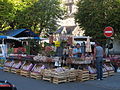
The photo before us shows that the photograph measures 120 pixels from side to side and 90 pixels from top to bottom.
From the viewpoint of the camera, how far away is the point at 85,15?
30000mm

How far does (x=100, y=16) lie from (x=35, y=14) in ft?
27.6

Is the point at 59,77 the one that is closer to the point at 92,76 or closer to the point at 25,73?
the point at 92,76

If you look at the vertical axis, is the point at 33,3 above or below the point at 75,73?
above

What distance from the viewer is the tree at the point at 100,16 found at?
27516 mm

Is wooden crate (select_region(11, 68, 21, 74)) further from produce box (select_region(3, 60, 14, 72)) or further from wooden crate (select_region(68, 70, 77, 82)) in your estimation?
wooden crate (select_region(68, 70, 77, 82))

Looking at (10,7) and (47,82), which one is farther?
(10,7)

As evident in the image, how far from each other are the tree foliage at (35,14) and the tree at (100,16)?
13.9 ft

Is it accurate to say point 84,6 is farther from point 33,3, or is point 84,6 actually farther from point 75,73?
point 75,73

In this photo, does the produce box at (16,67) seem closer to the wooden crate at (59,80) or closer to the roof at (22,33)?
the wooden crate at (59,80)

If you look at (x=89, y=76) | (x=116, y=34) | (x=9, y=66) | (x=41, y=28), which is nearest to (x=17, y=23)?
(x=41, y=28)

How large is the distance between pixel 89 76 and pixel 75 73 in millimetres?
930

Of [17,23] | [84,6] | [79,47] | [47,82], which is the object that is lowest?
[47,82]

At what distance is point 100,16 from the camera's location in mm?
27812

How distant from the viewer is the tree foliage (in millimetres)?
27422
